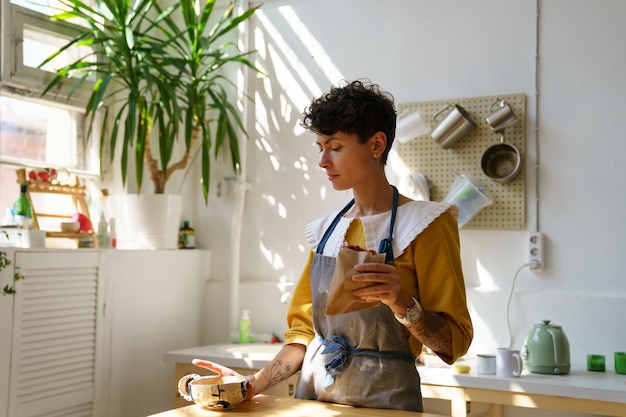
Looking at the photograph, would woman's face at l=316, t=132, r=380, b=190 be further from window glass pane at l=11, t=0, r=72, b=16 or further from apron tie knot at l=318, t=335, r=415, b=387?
window glass pane at l=11, t=0, r=72, b=16

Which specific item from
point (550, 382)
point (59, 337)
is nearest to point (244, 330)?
point (59, 337)

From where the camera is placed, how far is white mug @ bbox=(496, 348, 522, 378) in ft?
9.79

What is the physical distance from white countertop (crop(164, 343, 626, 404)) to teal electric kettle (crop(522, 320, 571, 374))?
3 cm

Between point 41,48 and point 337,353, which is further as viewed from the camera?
point 41,48

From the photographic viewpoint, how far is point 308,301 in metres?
2.26

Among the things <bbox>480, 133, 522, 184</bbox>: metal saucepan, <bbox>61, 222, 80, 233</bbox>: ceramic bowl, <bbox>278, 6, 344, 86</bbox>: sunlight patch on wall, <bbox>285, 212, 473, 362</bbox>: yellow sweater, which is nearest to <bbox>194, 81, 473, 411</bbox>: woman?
<bbox>285, 212, 473, 362</bbox>: yellow sweater

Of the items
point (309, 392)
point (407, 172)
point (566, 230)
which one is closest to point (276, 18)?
point (407, 172)

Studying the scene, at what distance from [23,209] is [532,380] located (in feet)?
7.37

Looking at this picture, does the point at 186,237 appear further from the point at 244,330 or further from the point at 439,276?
the point at 439,276

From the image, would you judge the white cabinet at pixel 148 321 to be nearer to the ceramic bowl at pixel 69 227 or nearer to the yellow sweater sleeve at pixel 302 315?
the ceramic bowl at pixel 69 227

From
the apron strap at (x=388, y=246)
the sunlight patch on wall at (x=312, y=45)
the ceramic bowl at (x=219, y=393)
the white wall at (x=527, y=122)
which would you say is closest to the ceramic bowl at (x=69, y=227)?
the white wall at (x=527, y=122)

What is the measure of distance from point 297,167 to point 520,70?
48.9 inches

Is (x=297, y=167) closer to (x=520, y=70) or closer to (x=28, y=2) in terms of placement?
(x=520, y=70)

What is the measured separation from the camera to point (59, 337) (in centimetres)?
331
